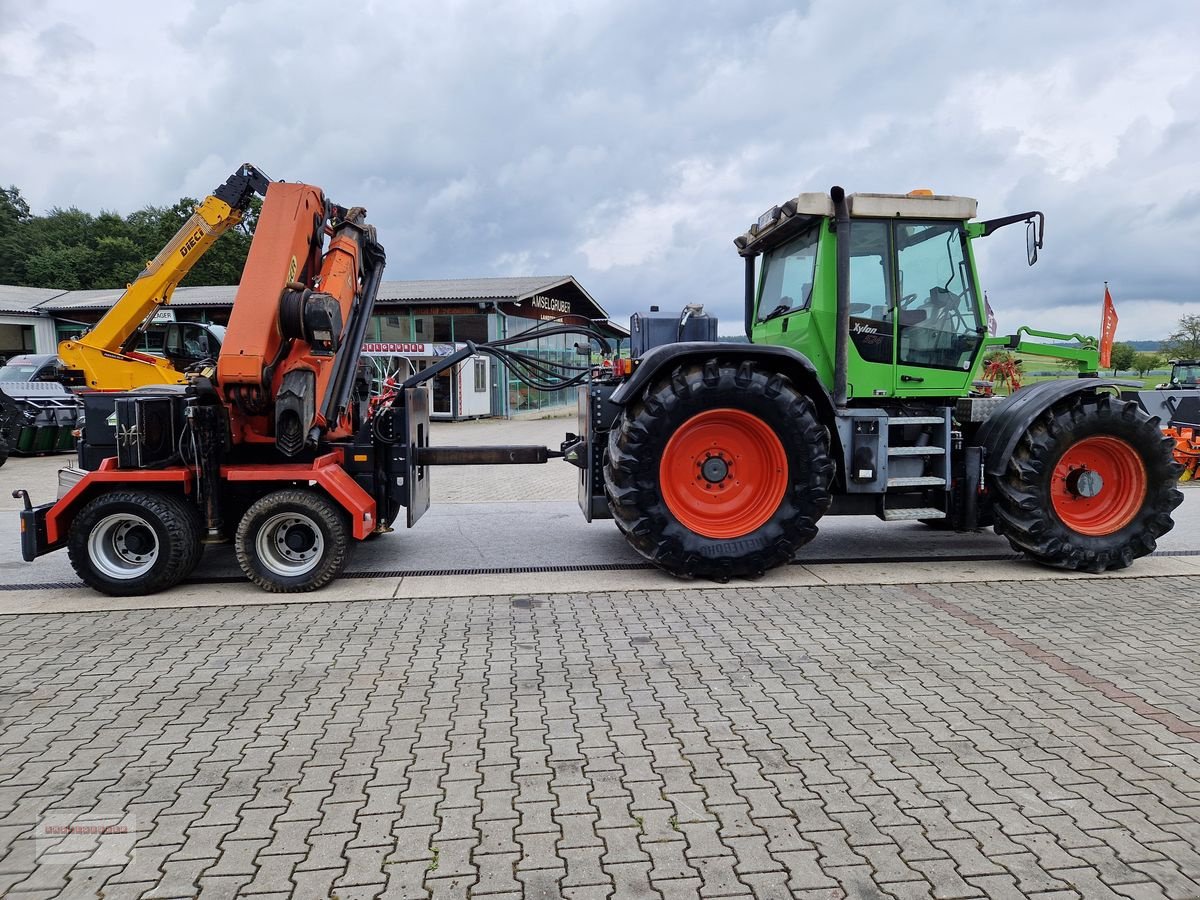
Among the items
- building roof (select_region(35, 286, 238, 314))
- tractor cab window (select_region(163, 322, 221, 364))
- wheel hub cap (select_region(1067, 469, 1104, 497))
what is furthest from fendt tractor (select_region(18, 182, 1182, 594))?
building roof (select_region(35, 286, 238, 314))

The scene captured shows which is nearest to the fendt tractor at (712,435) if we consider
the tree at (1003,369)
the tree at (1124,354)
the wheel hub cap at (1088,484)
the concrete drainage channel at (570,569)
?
the wheel hub cap at (1088,484)

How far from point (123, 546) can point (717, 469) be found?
4.75 m

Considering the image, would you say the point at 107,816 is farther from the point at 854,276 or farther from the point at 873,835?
the point at 854,276

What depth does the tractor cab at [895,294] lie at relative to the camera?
6.63 m

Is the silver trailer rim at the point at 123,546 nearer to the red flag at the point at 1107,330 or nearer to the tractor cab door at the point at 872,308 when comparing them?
the tractor cab door at the point at 872,308

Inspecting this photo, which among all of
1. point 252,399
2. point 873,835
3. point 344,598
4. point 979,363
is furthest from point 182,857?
point 979,363

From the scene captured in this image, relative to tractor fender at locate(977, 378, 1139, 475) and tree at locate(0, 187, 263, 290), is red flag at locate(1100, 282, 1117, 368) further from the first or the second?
tree at locate(0, 187, 263, 290)

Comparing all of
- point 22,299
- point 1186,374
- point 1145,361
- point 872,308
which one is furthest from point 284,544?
point 1145,361

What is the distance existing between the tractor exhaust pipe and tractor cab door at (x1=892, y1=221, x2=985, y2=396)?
51cm

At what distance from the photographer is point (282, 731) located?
3846 mm

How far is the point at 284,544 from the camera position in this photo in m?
6.43

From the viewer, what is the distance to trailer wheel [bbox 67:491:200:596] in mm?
6078

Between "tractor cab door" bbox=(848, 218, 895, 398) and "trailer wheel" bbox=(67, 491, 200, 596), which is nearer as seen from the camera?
"trailer wheel" bbox=(67, 491, 200, 596)

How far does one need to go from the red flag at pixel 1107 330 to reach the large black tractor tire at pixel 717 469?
11.6 ft
